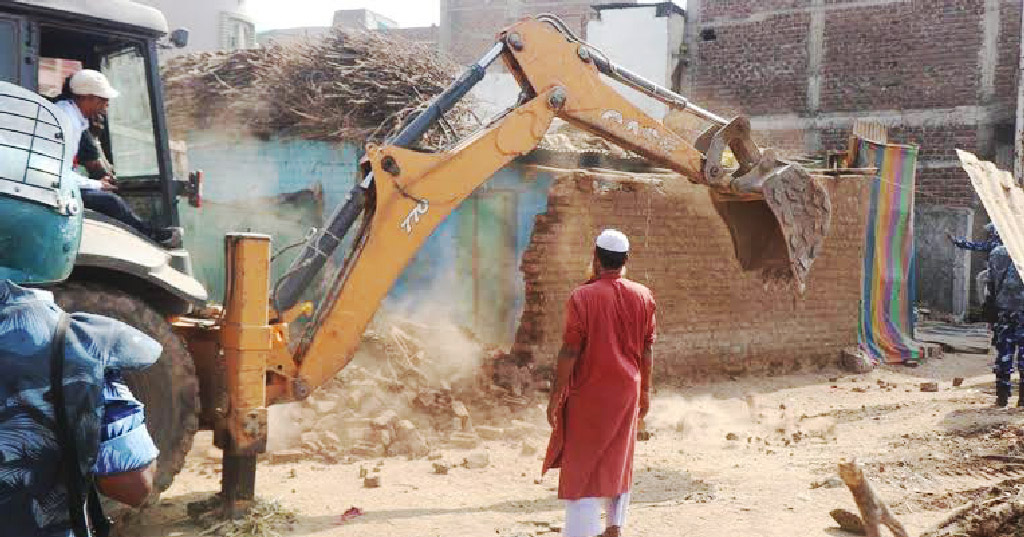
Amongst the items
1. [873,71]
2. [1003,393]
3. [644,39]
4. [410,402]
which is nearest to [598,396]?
[410,402]

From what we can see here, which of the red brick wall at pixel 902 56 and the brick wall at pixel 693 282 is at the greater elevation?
the red brick wall at pixel 902 56

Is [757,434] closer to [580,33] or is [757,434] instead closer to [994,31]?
[994,31]

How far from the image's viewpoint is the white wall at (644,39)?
21750 mm

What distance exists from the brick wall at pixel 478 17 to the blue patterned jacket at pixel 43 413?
96.2ft

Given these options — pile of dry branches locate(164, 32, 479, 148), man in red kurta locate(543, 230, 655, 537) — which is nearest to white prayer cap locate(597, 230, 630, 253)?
man in red kurta locate(543, 230, 655, 537)

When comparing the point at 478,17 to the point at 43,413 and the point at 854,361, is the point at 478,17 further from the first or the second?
the point at 43,413

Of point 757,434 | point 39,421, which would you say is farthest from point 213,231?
point 39,421

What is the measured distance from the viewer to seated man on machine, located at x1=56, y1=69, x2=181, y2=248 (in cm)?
451

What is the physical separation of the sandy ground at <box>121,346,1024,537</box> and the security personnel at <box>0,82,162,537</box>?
11.0 ft

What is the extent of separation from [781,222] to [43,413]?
18.0 feet

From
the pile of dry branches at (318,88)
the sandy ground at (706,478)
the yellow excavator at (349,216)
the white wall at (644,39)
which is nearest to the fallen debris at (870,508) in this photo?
the sandy ground at (706,478)

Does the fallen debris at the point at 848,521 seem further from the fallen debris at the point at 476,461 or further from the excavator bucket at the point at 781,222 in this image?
the fallen debris at the point at 476,461

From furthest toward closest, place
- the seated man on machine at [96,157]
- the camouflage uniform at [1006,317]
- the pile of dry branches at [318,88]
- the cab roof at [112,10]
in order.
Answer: the pile of dry branches at [318,88]
the camouflage uniform at [1006,317]
the seated man on machine at [96,157]
the cab roof at [112,10]

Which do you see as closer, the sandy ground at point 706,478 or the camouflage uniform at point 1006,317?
the sandy ground at point 706,478
